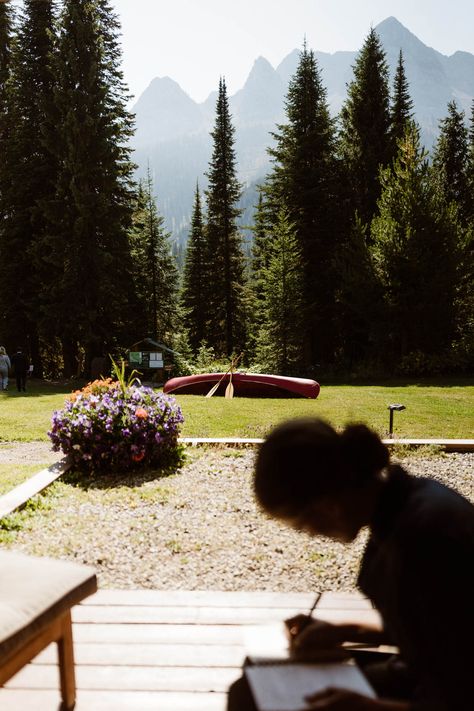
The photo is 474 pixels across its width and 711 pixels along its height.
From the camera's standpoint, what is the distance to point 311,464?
1478 millimetres

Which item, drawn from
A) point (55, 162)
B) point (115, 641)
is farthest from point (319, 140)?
point (115, 641)

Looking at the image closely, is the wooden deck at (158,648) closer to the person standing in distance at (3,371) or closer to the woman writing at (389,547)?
the woman writing at (389,547)

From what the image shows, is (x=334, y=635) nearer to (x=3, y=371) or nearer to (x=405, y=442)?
(x=405, y=442)

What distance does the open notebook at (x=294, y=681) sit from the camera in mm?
1429

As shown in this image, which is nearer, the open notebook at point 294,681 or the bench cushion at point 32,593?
the open notebook at point 294,681

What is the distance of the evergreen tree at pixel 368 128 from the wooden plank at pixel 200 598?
2465 cm

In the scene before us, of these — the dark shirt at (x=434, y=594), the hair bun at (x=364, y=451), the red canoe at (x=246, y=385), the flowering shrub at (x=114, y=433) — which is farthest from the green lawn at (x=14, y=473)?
the red canoe at (x=246, y=385)

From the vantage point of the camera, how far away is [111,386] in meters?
7.61

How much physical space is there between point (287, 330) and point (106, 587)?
63.1 ft

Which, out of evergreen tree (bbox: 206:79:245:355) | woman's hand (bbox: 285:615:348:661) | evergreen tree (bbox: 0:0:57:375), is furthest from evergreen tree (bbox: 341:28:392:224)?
woman's hand (bbox: 285:615:348:661)

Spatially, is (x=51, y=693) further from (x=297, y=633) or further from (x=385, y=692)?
(x=385, y=692)

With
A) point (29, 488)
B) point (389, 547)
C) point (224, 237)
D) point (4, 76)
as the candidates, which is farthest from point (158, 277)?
point (389, 547)

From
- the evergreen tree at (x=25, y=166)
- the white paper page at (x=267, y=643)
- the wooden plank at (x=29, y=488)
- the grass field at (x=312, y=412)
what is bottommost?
the wooden plank at (x=29, y=488)

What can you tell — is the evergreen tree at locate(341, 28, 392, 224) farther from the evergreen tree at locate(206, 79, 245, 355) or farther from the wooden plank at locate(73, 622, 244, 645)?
the wooden plank at locate(73, 622, 244, 645)
